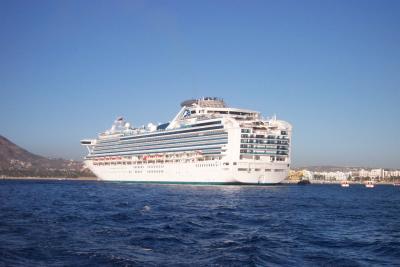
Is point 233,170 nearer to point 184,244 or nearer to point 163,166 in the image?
point 163,166

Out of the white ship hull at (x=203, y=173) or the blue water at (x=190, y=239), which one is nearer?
the blue water at (x=190, y=239)

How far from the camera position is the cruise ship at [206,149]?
92.0 meters

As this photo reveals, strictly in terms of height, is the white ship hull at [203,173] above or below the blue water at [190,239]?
above

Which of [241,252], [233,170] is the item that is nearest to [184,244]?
[241,252]

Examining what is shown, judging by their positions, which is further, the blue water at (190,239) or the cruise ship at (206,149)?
the cruise ship at (206,149)

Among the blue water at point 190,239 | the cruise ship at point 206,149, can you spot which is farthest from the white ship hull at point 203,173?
the blue water at point 190,239

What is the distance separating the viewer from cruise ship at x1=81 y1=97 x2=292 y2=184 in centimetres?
9200

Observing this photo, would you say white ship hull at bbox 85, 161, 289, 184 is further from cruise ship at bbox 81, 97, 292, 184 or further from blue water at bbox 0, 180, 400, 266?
blue water at bbox 0, 180, 400, 266

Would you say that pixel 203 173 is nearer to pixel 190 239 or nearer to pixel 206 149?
pixel 206 149

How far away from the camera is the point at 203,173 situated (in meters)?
97.5

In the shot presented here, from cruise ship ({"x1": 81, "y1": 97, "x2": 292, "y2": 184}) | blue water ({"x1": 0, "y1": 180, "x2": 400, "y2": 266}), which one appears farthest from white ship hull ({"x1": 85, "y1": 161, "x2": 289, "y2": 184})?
blue water ({"x1": 0, "y1": 180, "x2": 400, "y2": 266})

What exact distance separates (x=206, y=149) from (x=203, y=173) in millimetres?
5125

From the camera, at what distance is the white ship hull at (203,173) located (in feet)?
297

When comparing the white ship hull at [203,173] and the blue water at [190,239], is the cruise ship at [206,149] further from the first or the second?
the blue water at [190,239]
